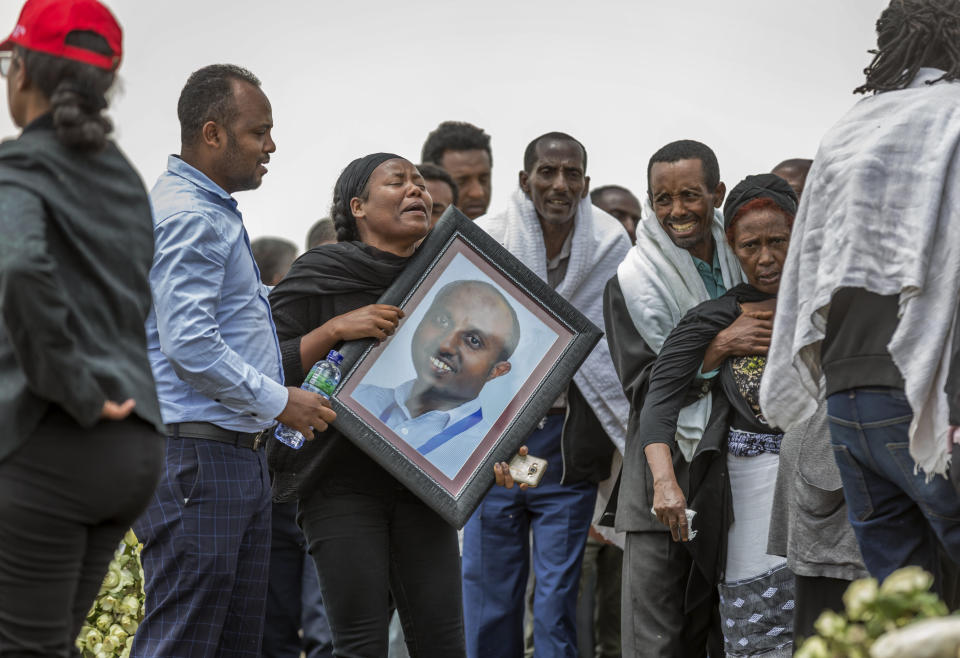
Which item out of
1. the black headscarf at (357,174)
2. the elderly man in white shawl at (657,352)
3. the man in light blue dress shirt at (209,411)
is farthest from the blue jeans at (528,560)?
the man in light blue dress shirt at (209,411)

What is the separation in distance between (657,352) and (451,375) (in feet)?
3.07

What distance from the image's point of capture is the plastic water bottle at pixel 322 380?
394 centimetres

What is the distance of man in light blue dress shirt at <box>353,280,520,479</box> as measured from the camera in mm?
4070

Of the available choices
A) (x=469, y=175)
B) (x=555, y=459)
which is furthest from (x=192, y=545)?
(x=469, y=175)

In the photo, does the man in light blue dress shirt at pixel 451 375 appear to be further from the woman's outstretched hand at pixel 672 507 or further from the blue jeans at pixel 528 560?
the blue jeans at pixel 528 560

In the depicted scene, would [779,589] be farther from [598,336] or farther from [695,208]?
[695,208]

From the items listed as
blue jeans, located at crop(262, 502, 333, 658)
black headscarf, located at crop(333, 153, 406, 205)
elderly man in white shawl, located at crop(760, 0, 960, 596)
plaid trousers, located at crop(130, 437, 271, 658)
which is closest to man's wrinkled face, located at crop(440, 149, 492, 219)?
blue jeans, located at crop(262, 502, 333, 658)

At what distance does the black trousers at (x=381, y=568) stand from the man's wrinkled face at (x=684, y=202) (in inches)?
61.4

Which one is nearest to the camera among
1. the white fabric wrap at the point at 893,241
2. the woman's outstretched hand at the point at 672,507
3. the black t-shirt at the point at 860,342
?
the white fabric wrap at the point at 893,241

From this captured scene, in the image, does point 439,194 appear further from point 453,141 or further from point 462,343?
point 462,343

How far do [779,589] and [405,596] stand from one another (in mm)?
1287

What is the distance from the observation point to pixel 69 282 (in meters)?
2.58

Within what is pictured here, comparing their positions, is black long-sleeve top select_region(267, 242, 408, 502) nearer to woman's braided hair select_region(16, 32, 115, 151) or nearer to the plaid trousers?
the plaid trousers

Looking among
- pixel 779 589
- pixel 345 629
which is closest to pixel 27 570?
pixel 345 629
